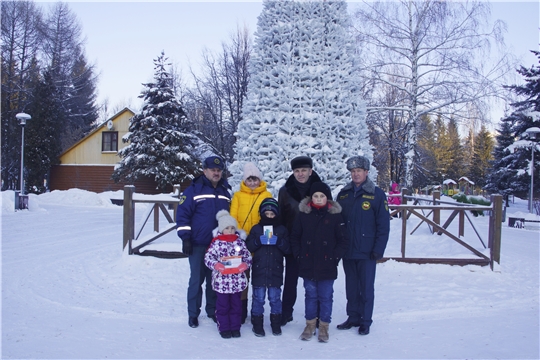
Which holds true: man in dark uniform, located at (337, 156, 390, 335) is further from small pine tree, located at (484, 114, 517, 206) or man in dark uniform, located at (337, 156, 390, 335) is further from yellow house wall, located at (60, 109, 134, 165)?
yellow house wall, located at (60, 109, 134, 165)

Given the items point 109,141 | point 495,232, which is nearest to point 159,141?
point 109,141

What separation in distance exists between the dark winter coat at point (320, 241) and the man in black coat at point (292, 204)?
0.31 meters

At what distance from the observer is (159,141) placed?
24.5 meters

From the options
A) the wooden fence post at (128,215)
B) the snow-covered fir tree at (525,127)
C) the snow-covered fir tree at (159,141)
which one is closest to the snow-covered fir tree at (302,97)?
the wooden fence post at (128,215)

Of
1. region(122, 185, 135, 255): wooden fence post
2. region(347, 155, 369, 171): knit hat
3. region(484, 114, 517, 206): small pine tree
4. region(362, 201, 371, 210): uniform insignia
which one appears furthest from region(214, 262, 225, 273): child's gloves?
region(484, 114, 517, 206): small pine tree

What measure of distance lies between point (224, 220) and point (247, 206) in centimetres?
37

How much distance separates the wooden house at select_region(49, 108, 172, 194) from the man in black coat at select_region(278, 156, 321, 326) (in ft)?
90.7

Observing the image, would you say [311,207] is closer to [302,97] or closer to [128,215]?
[302,97]

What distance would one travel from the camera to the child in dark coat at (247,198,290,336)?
153 inches

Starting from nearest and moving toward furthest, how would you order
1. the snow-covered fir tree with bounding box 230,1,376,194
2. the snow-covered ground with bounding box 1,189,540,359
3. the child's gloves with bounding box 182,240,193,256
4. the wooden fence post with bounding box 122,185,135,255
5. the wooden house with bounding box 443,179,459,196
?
the snow-covered ground with bounding box 1,189,540,359, the child's gloves with bounding box 182,240,193,256, the snow-covered fir tree with bounding box 230,1,376,194, the wooden fence post with bounding box 122,185,135,255, the wooden house with bounding box 443,179,459,196

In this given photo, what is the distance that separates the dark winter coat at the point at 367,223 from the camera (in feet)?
13.3

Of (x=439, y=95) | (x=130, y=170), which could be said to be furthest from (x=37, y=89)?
A: (x=439, y=95)

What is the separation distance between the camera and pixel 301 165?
166 inches

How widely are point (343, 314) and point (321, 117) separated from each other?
2.99m
